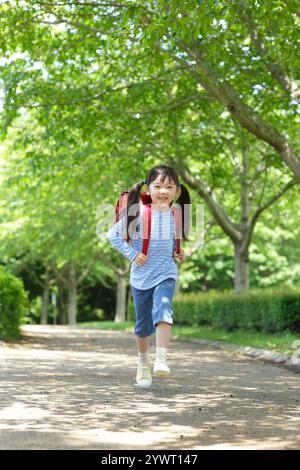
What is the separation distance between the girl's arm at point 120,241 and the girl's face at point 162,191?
383 millimetres

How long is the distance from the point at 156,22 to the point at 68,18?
779 centimetres

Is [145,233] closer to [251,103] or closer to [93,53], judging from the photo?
[93,53]

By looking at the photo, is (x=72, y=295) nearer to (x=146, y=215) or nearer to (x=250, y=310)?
(x=250, y=310)

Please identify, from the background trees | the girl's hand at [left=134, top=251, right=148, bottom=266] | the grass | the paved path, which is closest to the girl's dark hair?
the girl's hand at [left=134, top=251, right=148, bottom=266]

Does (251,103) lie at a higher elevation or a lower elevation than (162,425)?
higher

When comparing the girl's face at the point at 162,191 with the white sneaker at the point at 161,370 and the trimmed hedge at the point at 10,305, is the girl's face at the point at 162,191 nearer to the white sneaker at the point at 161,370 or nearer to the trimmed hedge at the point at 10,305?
the white sneaker at the point at 161,370

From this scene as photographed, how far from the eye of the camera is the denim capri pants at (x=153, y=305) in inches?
287

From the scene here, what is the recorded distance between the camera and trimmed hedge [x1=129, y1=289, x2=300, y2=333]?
17625 mm

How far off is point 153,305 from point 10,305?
10.00m

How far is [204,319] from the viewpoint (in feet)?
87.4

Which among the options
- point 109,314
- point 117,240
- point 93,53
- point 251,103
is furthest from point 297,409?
point 109,314

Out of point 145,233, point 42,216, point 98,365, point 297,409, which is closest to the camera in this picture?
point 297,409

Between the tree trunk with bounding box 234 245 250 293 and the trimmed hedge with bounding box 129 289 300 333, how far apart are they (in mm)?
1108
